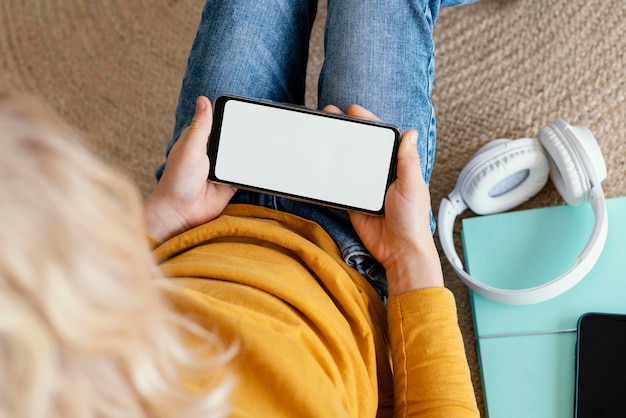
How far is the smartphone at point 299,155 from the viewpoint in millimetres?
552


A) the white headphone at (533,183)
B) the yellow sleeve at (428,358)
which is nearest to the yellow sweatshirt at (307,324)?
the yellow sleeve at (428,358)

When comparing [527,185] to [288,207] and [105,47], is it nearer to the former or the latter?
[288,207]

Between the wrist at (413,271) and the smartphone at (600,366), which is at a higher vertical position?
the wrist at (413,271)

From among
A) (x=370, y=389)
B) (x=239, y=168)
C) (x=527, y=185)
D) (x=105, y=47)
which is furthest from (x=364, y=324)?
(x=105, y=47)

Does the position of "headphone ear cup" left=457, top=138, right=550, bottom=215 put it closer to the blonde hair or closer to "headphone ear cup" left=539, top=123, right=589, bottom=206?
"headphone ear cup" left=539, top=123, right=589, bottom=206

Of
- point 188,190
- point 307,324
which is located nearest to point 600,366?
point 307,324

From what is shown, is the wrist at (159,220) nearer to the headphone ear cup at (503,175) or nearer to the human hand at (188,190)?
the human hand at (188,190)

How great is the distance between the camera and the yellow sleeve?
491 mm

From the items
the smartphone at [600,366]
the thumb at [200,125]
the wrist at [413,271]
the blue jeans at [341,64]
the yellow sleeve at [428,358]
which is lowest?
the smartphone at [600,366]

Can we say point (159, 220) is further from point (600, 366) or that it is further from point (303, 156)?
point (600, 366)

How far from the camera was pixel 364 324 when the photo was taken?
19.5 inches

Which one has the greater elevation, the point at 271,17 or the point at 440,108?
the point at 271,17

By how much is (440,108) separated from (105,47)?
53cm

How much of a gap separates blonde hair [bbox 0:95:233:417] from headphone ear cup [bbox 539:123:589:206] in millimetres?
475
